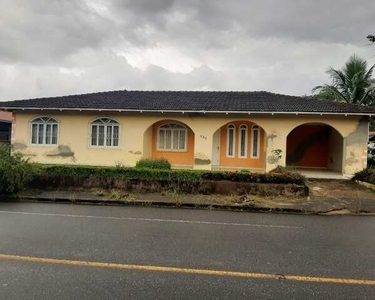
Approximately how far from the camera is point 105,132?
1753 centimetres

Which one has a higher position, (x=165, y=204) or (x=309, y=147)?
(x=309, y=147)

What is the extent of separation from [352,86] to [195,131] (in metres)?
17.1

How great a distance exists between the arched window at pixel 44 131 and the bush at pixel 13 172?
680 centimetres

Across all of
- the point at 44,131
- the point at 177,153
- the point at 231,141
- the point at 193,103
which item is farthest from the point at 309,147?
the point at 44,131

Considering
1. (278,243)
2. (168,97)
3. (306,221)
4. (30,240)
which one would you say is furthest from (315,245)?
(168,97)

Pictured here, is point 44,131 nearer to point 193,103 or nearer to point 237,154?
point 193,103

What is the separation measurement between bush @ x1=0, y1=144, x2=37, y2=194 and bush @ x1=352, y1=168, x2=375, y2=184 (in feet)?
45.0

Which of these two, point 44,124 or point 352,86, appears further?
point 352,86

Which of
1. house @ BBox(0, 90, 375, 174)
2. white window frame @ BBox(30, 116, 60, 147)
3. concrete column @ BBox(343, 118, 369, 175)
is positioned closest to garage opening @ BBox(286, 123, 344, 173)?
house @ BBox(0, 90, 375, 174)

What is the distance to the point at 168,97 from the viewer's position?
64.8ft

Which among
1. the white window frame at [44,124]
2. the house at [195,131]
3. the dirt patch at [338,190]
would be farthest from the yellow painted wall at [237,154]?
the white window frame at [44,124]

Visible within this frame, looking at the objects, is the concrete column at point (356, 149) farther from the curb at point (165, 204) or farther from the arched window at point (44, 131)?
the arched window at point (44, 131)

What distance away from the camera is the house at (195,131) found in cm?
1573

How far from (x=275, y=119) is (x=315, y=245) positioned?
11120 millimetres
